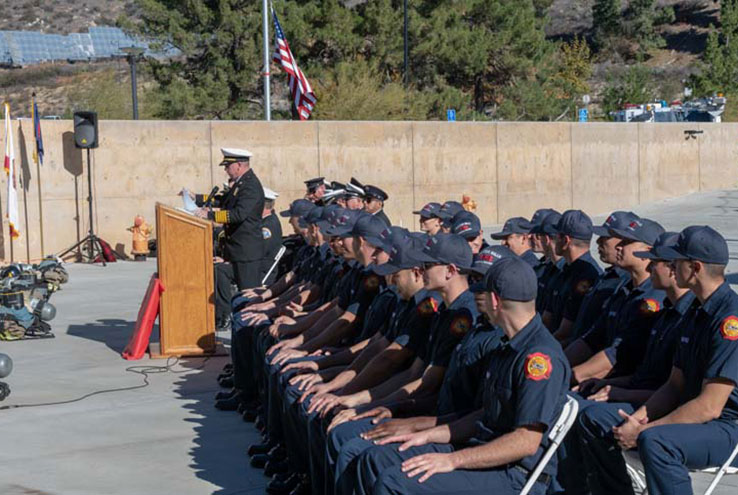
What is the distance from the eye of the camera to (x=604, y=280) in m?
6.73

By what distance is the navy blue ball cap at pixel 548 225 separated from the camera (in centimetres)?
751

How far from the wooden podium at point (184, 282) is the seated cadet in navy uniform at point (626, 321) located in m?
5.35

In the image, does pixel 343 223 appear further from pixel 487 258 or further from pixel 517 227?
pixel 487 258

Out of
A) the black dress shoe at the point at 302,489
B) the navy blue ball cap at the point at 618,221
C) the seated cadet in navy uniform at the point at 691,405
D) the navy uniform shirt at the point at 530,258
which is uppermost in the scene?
the navy blue ball cap at the point at 618,221

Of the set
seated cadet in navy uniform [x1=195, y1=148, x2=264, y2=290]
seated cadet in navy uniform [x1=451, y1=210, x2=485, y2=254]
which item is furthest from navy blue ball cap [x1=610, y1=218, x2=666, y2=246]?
seated cadet in navy uniform [x1=195, y1=148, x2=264, y2=290]

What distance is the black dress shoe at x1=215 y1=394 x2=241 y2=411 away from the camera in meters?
9.00

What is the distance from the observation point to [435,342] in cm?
572

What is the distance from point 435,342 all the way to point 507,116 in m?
34.3

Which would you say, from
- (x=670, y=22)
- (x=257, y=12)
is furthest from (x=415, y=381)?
(x=670, y=22)

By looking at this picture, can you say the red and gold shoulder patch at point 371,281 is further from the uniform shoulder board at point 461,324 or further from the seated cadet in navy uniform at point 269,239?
the seated cadet in navy uniform at point 269,239

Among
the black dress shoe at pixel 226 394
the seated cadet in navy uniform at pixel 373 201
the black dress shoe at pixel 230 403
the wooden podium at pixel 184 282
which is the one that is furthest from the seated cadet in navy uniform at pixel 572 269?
the wooden podium at pixel 184 282

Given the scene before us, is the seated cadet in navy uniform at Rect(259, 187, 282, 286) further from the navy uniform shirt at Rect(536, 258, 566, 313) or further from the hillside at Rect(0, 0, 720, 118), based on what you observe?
the hillside at Rect(0, 0, 720, 118)

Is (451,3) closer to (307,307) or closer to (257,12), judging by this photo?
(257,12)

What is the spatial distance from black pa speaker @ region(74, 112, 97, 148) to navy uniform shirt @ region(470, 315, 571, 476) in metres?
15.8
